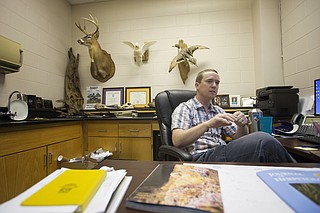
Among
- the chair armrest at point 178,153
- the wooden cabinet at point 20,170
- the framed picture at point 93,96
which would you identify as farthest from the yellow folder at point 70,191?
the framed picture at point 93,96

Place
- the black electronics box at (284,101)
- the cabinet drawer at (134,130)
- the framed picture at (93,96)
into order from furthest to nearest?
the framed picture at (93,96), the cabinet drawer at (134,130), the black electronics box at (284,101)

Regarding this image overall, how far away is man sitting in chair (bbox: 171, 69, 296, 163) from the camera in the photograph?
98 cm

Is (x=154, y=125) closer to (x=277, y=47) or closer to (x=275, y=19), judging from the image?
(x=277, y=47)

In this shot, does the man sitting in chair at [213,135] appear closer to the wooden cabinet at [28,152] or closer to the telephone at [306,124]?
the telephone at [306,124]

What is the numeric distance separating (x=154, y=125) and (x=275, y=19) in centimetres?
→ 212

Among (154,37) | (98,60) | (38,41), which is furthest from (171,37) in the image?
(38,41)

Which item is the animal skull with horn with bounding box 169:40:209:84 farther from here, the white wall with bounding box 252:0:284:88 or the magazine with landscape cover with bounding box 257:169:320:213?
the magazine with landscape cover with bounding box 257:169:320:213

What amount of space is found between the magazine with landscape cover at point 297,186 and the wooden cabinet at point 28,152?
1334 mm

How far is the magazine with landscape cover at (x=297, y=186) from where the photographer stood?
0.37 metres

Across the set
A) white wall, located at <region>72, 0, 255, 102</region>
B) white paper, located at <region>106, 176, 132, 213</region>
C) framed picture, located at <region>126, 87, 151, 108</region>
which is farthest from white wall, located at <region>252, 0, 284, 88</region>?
white paper, located at <region>106, 176, 132, 213</region>

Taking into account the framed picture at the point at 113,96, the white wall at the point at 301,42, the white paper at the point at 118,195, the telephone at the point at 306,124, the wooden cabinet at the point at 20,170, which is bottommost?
the wooden cabinet at the point at 20,170

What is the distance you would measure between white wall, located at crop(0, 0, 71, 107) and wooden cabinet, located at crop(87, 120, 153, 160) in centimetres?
88

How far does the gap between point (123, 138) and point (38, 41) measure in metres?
1.73

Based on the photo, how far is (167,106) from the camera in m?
1.53
